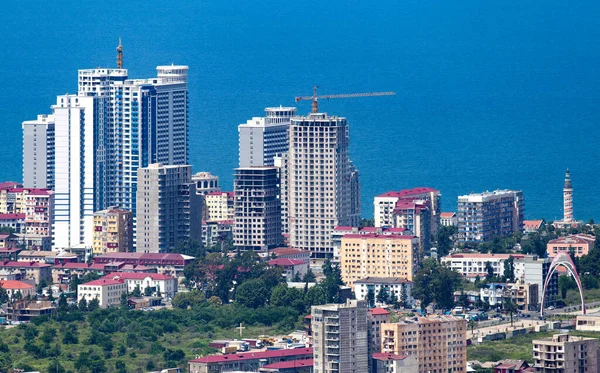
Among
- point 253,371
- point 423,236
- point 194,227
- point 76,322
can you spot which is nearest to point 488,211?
point 423,236

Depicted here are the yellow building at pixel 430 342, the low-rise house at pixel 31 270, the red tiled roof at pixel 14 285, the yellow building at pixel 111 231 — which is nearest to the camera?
the yellow building at pixel 430 342

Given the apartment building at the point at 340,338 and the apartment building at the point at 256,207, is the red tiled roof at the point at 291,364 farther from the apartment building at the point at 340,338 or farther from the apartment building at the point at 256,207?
the apartment building at the point at 256,207

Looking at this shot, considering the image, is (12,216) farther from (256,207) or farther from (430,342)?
(430,342)

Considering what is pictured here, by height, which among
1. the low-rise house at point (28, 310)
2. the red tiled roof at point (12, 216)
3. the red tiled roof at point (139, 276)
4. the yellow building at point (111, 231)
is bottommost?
the low-rise house at point (28, 310)

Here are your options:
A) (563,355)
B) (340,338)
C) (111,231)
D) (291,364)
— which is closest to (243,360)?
(291,364)


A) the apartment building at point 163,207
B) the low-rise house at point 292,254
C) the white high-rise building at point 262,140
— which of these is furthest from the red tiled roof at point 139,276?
the white high-rise building at point 262,140

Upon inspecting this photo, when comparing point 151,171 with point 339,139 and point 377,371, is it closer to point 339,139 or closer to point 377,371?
point 339,139
